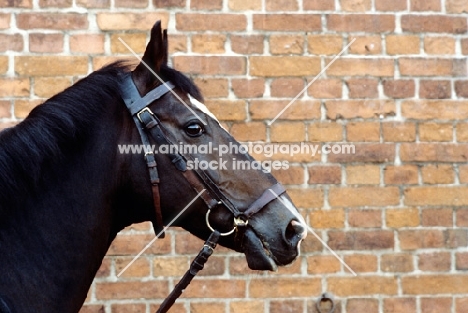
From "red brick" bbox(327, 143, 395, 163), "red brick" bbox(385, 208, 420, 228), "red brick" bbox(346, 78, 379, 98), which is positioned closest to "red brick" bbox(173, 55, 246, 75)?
"red brick" bbox(346, 78, 379, 98)

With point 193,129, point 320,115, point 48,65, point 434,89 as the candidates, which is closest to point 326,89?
point 320,115

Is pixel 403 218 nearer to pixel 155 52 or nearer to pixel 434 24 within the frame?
pixel 434 24

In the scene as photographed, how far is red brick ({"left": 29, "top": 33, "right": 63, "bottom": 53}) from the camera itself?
3.39 m

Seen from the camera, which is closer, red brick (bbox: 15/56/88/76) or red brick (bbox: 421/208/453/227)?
red brick (bbox: 15/56/88/76)

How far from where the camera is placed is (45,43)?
3.40 meters

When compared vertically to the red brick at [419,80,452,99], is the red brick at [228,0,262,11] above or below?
above

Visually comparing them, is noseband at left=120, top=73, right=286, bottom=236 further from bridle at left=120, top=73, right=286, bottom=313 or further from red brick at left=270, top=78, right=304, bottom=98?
red brick at left=270, top=78, right=304, bottom=98

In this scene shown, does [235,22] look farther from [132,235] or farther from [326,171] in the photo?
[132,235]

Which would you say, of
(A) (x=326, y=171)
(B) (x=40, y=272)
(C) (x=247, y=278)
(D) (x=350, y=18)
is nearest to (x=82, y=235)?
(B) (x=40, y=272)

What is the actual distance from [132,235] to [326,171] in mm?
1117

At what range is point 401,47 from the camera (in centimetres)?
356

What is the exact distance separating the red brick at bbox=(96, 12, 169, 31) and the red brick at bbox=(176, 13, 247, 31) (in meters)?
0.10

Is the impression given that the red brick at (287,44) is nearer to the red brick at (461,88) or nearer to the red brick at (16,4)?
the red brick at (461,88)

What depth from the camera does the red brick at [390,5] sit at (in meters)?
3.56
